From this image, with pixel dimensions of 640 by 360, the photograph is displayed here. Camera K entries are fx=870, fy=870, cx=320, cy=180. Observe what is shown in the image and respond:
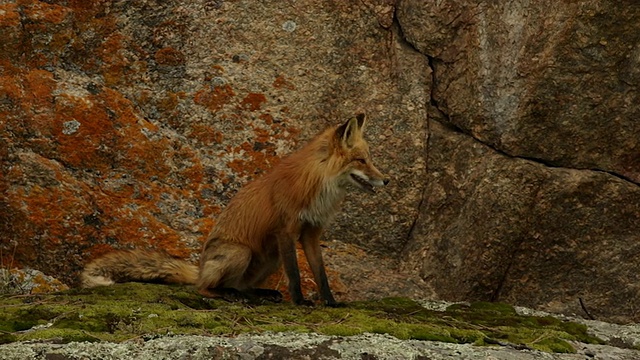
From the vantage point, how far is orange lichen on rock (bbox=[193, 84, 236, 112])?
440 inches

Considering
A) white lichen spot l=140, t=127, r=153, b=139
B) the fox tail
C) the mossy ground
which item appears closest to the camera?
the mossy ground

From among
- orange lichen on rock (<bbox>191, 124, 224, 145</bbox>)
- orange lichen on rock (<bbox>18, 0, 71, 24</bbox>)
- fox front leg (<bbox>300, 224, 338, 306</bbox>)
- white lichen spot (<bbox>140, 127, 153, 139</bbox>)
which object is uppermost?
orange lichen on rock (<bbox>18, 0, 71, 24</bbox>)

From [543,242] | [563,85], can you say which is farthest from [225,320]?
[563,85]

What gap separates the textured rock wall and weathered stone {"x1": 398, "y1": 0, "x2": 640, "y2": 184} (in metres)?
1.01

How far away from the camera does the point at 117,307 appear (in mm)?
7133

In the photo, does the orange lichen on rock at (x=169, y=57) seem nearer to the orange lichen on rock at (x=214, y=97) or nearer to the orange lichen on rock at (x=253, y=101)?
the orange lichen on rock at (x=214, y=97)

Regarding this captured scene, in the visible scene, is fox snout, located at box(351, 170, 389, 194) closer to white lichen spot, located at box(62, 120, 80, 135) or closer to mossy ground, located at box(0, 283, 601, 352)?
mossy ground, located at box(0, 283, 601, 352)

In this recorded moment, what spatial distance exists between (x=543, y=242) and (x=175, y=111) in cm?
484

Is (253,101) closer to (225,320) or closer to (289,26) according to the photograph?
(289,26)

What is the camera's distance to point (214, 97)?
11195mm

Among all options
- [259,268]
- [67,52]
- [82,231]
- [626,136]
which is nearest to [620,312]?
[626,136]

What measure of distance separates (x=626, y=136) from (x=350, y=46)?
3.70 m

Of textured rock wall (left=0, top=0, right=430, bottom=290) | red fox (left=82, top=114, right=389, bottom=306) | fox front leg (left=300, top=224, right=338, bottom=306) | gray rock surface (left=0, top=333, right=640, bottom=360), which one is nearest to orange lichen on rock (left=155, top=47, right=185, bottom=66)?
textured rock wall (left=0, top=0, right=430, bottom=290)

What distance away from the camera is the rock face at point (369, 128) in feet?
32.8
